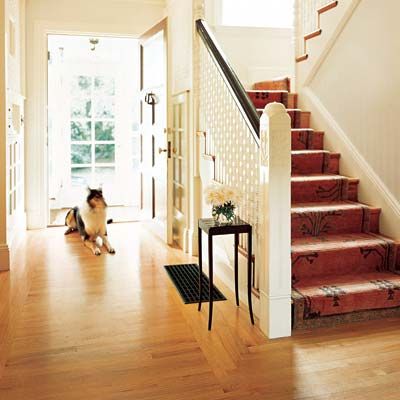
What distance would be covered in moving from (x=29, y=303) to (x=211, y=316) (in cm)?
132

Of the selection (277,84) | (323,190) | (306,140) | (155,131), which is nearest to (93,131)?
(155,131)

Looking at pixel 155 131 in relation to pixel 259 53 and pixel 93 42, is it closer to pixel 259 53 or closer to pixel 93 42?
pixel 259 53

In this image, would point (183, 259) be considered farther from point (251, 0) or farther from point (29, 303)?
point (251, 0)

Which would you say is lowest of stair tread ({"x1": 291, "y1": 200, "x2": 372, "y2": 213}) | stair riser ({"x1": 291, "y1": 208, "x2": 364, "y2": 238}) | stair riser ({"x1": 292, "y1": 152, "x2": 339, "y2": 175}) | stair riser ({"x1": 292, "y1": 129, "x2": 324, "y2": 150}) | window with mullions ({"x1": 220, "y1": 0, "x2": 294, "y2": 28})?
stair riser ({"x1": 291, "y1": 208, "x2": 364, "y2": 238})

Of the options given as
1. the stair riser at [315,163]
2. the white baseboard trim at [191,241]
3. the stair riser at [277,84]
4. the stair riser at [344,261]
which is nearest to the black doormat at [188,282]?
the white baseboard trim at [191,241]

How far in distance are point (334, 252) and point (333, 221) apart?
407 mm

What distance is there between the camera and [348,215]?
3641 mm

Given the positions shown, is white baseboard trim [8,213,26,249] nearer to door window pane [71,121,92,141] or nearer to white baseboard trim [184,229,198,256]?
white baseboard trim [184,229,198,256]

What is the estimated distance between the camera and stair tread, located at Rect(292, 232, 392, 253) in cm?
328

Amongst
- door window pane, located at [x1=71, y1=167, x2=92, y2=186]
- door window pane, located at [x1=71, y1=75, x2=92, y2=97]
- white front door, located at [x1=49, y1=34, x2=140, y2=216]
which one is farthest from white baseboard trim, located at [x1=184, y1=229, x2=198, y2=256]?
door window pane, located at [x1=71, y1=75, x2=92, y2=97]

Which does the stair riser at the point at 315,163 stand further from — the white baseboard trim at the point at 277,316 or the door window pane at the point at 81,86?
the door window pane at the point at 81,86

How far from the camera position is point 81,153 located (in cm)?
782

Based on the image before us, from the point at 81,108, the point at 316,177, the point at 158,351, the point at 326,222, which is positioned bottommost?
the point at 158,351

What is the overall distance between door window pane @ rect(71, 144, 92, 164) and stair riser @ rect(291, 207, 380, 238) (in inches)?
200
